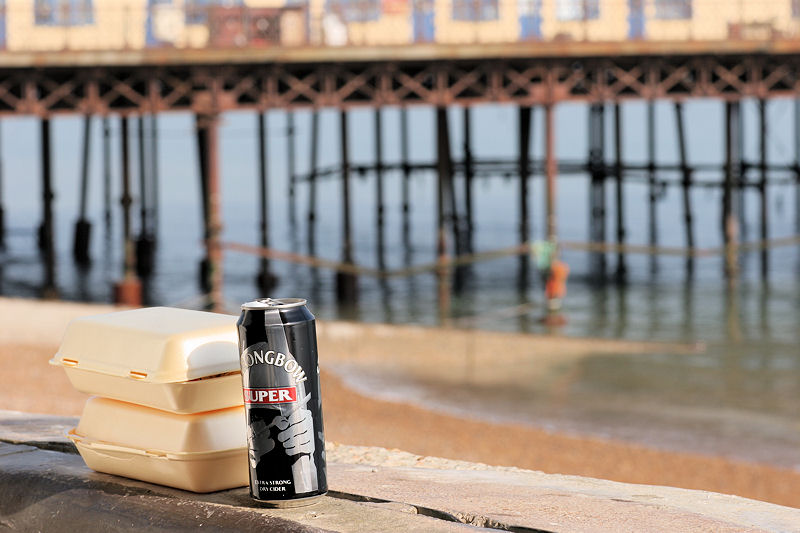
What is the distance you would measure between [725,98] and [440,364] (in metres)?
9.94

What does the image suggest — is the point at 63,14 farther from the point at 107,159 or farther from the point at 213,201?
the point at 107,159

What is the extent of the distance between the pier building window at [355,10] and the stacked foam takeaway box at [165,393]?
17.4m

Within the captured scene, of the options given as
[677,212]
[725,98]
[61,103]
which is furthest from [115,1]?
→ [677,212]

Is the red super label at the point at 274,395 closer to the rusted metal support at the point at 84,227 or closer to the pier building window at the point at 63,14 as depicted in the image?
the pier building window at the point at 63,14

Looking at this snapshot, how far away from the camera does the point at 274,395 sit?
324cm

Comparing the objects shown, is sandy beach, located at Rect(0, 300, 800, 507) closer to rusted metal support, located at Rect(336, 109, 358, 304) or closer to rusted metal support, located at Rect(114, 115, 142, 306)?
rusted metal support, located at Rect(114, 115, 142, 306)

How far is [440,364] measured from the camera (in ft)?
Answer: 50.9

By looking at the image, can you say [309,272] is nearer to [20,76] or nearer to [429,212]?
[20,76]

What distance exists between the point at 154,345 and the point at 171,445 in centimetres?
32

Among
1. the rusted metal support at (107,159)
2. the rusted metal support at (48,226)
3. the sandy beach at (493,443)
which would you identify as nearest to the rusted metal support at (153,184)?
the rusted metal support at (107,159)

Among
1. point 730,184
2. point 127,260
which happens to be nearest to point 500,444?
point 127,260

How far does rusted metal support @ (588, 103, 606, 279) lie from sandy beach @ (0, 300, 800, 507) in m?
22.4

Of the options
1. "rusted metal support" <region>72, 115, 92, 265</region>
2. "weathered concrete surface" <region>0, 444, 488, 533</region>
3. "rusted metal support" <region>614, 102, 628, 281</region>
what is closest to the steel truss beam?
"rusted metal support" <region>614, 102, 628, 281</region>

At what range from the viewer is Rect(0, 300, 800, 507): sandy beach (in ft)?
31.6
